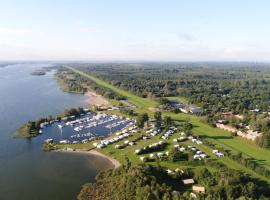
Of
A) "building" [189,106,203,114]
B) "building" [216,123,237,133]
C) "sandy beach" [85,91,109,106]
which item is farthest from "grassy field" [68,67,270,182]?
"sandy beach" [85,91,109,106]

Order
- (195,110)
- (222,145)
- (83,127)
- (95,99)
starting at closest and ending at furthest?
(222,145)
(83,127)
(195,110)
(95,99)

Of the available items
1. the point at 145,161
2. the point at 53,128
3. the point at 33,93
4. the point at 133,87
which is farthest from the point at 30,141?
the point at 133,87

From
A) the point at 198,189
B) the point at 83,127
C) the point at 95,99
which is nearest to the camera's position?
the point at 198,189

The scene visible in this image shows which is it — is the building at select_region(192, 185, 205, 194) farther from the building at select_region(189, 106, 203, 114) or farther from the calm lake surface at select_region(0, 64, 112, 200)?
the building at select_region(189, 106, 203, 114)

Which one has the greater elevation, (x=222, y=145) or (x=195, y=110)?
(x=222, y=145)

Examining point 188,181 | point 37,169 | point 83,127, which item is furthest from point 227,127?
point 37,169

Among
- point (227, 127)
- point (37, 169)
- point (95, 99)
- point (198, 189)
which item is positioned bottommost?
point (95, 99)

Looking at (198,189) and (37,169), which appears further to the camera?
(37,169)

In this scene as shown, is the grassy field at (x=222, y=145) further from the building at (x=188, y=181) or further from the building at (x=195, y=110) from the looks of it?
the building at (x=188, y=181)

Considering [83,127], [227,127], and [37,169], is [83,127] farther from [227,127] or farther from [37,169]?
[227,127]
